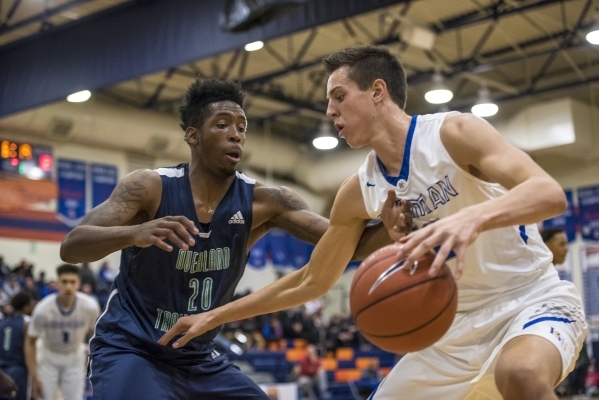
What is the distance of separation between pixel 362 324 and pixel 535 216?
29.4 inches

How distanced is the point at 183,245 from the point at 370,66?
1.16 metres

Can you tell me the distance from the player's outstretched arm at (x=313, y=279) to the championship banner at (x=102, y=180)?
14.9 m

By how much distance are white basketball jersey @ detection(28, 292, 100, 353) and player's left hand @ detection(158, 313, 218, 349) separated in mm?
5286

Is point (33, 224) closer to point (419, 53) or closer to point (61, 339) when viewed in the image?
point (61, 339)

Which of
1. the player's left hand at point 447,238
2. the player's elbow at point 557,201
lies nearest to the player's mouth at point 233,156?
the player's left hand at point 447,238

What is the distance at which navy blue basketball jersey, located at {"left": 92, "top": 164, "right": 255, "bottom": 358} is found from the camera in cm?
376

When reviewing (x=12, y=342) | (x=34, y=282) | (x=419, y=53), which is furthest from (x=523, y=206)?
(x=419, y=53)

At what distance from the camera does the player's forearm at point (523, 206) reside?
2.50 metres

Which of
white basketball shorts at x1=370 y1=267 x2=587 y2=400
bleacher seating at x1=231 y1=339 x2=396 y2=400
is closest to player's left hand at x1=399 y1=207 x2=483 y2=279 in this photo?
white basketball shorts at x1=370 y1=267 x2=587 y2=400

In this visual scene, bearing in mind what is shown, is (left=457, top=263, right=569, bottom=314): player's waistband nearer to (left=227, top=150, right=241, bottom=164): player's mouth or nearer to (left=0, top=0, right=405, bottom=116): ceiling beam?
(left=227, top=150, right=241, bottom=164): player's mouth

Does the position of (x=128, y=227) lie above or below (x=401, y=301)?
above

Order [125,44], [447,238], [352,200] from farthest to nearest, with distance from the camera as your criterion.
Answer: [125,44] → [352,200] → [447,238]

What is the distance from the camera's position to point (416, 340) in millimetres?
2771

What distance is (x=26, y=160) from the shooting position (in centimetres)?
1658
